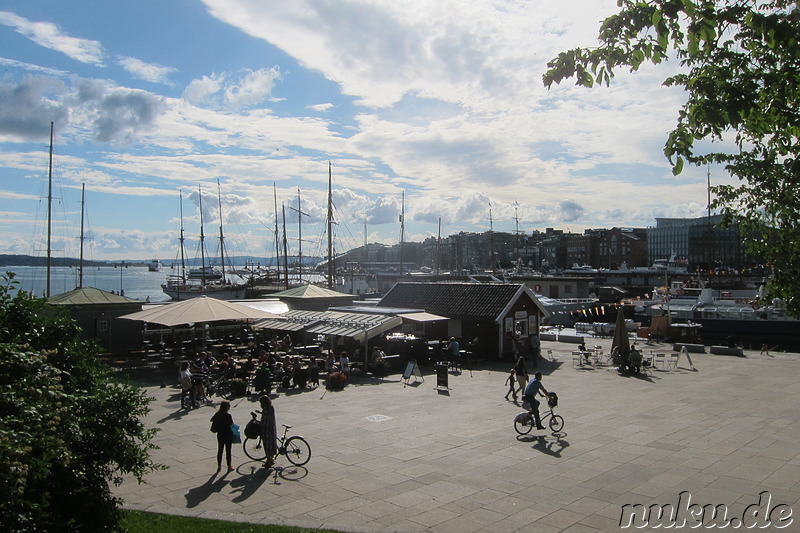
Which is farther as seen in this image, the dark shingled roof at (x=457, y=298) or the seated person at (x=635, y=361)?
the dark shingled roof at (x=457, y=298)

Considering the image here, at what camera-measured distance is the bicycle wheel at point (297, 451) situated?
41.2 feet

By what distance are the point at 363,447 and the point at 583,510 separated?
554 cm

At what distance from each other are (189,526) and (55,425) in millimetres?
3929

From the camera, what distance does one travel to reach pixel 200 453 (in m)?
13.6

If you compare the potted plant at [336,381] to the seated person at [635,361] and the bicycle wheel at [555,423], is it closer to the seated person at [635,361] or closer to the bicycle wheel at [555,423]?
the bicycle wheel at [555,423]

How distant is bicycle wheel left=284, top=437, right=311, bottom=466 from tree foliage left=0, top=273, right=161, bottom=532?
4.83 m

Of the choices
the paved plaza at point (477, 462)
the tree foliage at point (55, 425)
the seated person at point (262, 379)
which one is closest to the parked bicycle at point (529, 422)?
the paved plaza at point (477, 462)

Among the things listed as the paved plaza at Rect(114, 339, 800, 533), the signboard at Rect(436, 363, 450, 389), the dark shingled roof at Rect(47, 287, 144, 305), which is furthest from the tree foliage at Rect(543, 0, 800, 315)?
the dark shingled roof at Rect(47, 287, 144, 305)

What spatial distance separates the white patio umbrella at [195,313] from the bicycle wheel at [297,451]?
12.2 meters

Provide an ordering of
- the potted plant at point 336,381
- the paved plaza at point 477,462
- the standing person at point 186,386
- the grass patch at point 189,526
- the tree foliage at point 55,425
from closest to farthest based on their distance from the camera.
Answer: the tree foliage at point 55,425, the grass patch at point 189,526, the paved plaza at point 477,462, the standing person at point 186,386, the potted plant at point 336,381

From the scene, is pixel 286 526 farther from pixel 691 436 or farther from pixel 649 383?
pixel 649 383

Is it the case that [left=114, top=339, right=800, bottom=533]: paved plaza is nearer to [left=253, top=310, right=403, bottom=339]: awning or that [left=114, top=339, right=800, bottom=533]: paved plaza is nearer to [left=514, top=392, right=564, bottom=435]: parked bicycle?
[left=514, top=392, right=564, bottom=435]: parked bicycle

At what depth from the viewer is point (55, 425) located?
610 cm

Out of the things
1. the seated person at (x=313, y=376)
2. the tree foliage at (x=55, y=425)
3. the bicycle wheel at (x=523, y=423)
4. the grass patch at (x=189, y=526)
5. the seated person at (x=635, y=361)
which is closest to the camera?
the tree foliage at (x=55, y=425)
